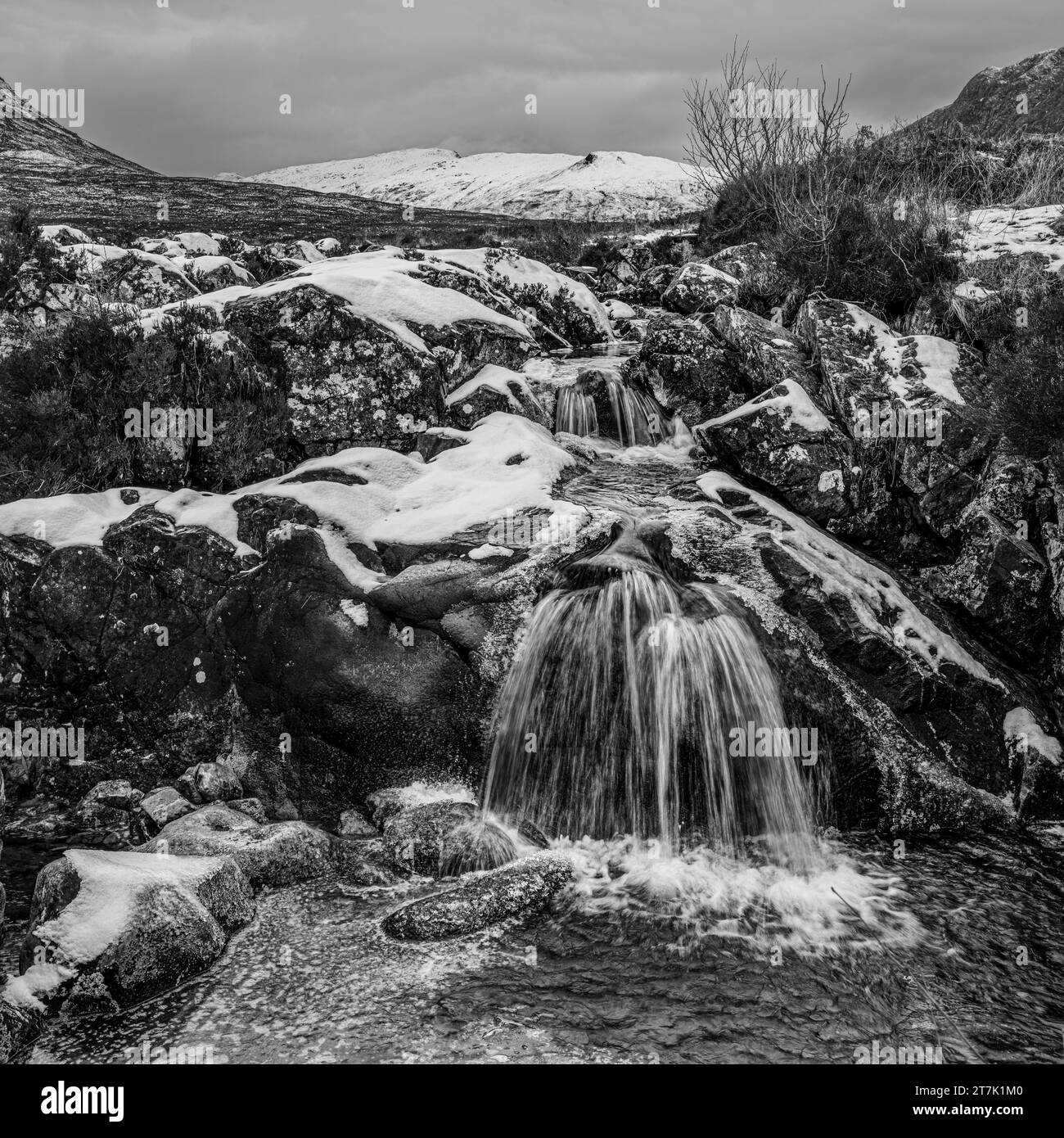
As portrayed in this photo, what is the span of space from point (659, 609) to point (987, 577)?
4228 millimetres

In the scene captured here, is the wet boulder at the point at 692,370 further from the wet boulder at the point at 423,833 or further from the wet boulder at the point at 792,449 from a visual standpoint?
the wet boulder at the point at 423,833

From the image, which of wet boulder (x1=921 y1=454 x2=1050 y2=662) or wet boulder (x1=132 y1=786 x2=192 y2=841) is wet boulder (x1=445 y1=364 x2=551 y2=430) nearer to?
wet boulder (x1=921 y1=454 x2=1050 y2=662)

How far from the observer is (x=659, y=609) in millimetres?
9312

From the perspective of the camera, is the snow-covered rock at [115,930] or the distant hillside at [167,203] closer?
the snow-covered rock at [115,930]

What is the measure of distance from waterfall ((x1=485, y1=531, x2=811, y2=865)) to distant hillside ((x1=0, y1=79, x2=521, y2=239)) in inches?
1099

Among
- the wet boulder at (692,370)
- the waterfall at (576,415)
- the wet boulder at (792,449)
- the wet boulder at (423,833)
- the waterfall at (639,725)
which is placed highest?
the wet boulder at (692,370)

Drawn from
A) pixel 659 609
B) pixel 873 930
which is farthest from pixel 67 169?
pixel 873 930

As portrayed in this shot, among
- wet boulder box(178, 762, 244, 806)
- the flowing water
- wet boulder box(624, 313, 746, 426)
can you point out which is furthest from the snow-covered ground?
wet boulder box(178, 762, 244, 806)

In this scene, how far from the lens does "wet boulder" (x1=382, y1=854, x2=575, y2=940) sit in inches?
272

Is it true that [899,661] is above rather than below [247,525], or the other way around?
below

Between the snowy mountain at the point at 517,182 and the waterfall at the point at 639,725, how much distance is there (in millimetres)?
60183

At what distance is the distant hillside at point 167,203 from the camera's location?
35.2m

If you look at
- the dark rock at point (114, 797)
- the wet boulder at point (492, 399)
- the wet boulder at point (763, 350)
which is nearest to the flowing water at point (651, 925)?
the dark rock at point (114, 797)
